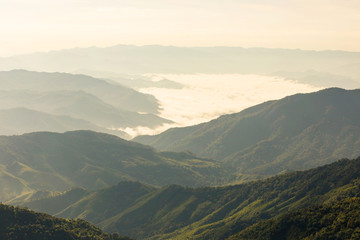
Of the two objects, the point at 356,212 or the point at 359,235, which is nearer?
the point at 359,235

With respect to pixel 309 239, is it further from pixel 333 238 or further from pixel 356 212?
pixel 356 212

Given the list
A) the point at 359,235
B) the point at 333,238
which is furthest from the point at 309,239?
the point at 359,235

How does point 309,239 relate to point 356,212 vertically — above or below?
below

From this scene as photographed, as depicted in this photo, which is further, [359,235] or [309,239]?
[309,239]

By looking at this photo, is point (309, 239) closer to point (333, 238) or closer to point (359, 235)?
point (333, 238)
